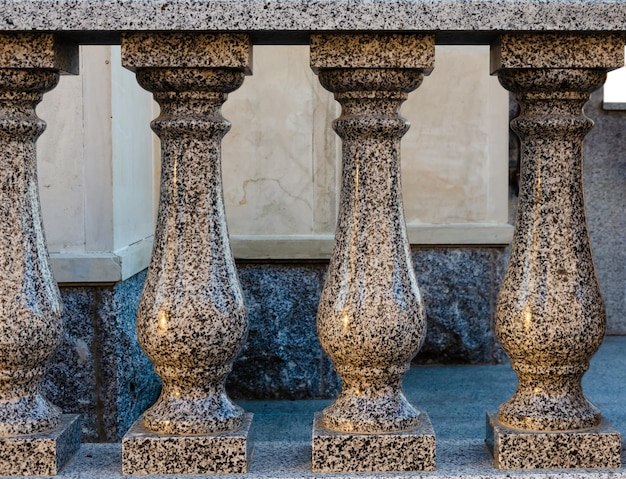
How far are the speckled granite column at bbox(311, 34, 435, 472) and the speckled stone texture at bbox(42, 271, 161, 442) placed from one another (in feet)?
6.59

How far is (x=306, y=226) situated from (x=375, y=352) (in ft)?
9.53

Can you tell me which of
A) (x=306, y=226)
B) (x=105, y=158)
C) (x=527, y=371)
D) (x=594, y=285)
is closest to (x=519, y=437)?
(x=527, y=371)

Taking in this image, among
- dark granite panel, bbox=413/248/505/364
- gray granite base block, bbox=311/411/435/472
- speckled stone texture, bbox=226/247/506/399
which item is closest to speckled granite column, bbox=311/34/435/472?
gray granite base block, bbox=311/411/435/472

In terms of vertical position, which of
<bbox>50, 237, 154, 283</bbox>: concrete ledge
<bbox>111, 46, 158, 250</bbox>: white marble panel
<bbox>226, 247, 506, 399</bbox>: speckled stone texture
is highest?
<bbox>111, 46, 158, 250</bbox>: white marble panel

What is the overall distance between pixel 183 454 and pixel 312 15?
3.49ft

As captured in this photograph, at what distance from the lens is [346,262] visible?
234 centimetres

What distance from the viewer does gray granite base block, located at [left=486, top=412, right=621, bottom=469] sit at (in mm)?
2365

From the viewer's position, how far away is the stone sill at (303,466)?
2.32 meters

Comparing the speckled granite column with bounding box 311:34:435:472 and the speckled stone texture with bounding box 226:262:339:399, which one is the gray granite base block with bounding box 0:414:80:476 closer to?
the speckled granite column with bounding box 311:34:435:472

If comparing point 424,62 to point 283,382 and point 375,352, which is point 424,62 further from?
point 283,382

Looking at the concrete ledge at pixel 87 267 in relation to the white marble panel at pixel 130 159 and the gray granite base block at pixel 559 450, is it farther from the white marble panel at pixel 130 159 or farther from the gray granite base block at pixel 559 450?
the gray granite base block at pixel 559 450

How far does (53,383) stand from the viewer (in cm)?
423

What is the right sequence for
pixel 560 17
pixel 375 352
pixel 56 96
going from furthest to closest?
pixel 56 96 → pixel 375 352 → pixel 560 17

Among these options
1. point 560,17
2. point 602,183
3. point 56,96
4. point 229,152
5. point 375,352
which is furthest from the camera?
point 602,183
